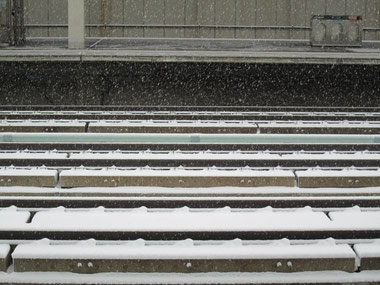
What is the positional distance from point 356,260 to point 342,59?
5239 mm

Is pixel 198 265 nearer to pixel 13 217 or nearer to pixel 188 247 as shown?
pixel 188 247

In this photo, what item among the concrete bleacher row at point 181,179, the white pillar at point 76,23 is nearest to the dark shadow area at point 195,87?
the white pillar at point 76,23

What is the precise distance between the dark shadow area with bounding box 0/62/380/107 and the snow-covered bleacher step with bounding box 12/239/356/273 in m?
5.53

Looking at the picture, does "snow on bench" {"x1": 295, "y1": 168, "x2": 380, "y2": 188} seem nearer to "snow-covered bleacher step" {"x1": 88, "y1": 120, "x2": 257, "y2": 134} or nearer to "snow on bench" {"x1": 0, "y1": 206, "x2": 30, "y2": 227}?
"snow-covered bleacher step" {"x1": 88, "y1": 120, "x2": 257, "y2": 134}

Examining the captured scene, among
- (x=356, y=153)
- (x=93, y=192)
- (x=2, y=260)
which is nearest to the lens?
(x=2, y=260)

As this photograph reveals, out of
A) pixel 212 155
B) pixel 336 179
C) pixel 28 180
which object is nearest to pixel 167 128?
pixel 212 155

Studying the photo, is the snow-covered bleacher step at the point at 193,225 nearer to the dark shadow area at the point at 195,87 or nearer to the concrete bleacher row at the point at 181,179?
the concrete bleacher row at the point at 181,179

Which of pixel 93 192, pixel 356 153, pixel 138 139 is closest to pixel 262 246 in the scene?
pixel 93 192

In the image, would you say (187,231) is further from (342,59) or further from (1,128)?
(342,59)

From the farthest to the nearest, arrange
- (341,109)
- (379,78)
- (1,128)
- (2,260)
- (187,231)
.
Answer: (379,78), (341,109), (1,128), (187,231), (2,260)

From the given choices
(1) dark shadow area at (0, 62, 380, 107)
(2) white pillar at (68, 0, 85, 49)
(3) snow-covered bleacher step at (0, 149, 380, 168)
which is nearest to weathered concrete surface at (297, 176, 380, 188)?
(3) snow-covered bleacher step at (0, 149, 380, 168)

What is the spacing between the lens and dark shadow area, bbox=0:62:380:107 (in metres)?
7.55

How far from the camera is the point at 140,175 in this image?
3.28 m

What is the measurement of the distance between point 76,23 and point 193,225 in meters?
6.52
